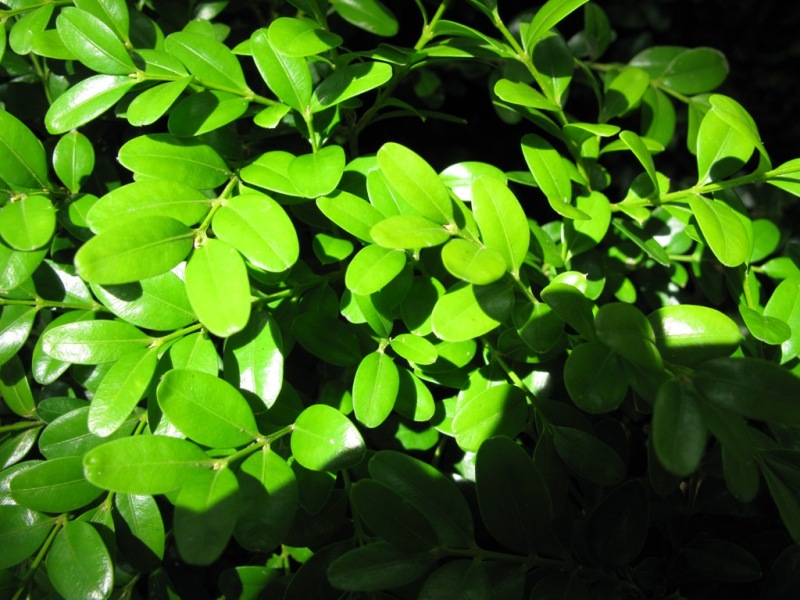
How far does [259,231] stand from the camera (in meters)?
0.67

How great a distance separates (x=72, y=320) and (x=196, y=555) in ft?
1.35

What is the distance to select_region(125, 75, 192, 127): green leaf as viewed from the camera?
708mm

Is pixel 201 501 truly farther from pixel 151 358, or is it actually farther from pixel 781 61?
pixel 781 61

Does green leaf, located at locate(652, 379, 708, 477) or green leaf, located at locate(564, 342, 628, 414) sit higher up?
green leaf, located at locate(652, 379, 708, 477)

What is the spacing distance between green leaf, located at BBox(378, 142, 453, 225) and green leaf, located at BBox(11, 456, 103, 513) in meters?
0.48

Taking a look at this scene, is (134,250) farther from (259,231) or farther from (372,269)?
(372,269)

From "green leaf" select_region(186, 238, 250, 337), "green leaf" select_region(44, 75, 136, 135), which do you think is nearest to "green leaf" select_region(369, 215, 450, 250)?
"green leaf" select_region(186, 238, 250, 337)

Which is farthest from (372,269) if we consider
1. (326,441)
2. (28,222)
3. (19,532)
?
(19,532)

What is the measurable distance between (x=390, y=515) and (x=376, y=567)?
0.18 ft

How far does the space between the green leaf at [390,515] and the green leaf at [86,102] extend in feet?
1.70

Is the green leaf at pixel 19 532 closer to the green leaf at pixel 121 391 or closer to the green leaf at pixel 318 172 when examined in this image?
the green leaf at pixel 121 391

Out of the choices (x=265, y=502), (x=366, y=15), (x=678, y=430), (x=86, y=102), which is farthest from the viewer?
(x=366, y=15)

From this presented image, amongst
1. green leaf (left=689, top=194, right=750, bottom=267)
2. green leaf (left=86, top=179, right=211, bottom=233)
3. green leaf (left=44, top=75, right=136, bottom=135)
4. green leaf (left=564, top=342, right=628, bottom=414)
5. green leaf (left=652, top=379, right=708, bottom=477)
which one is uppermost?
green leaf (left=44, top=75, right=136, bottom=135)

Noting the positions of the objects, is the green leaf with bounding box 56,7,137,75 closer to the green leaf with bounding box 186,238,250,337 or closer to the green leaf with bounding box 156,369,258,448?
the green leaf with bounding box 186,238,250,337
